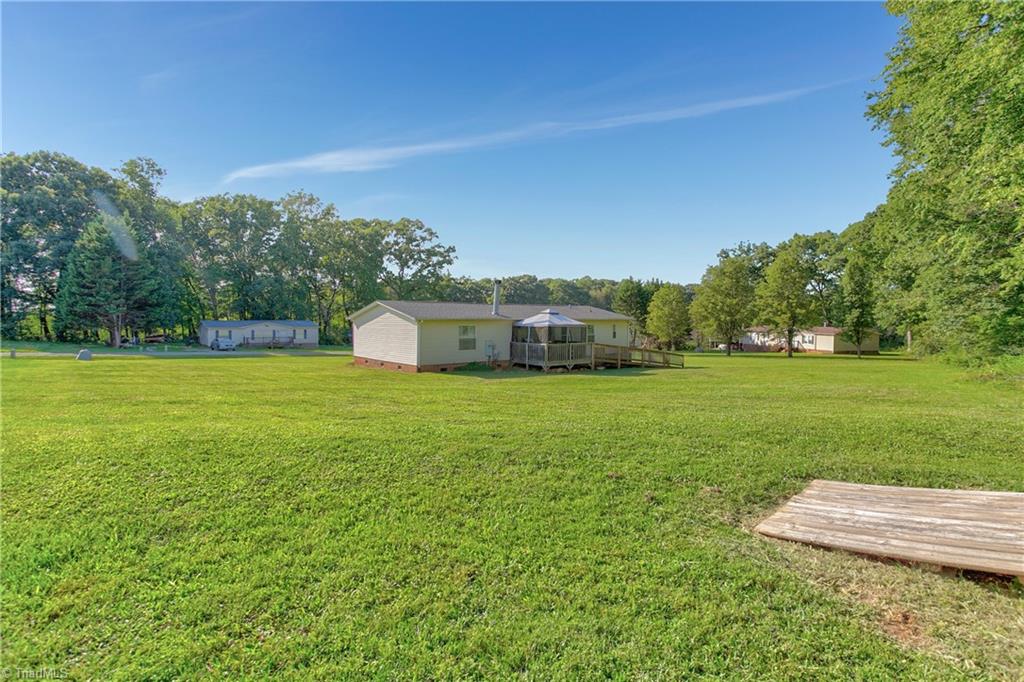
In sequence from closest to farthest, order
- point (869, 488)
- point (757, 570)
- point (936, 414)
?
point (757, 570)
point (869, 488)
point (936, 414)

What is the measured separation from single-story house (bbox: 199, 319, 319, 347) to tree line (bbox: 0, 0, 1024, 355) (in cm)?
303

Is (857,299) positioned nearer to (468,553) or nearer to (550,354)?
(550,354)

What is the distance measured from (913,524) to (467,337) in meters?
16.8

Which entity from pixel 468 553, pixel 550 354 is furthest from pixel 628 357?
pixel 468 553

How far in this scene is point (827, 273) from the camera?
4609cm

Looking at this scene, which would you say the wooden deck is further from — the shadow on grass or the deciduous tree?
the deciduous tree

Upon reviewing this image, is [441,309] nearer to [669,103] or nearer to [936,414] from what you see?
[669,103]

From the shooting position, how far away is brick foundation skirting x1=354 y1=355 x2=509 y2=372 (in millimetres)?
18297

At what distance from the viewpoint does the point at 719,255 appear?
2285 inches

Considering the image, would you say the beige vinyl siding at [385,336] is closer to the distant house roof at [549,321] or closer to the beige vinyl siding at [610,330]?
the distant house roof at [549,321]

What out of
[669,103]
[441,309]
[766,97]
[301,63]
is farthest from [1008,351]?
[301,63]

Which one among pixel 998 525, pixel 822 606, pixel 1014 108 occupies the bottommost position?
pixel 822 606

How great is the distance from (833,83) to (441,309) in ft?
51.8

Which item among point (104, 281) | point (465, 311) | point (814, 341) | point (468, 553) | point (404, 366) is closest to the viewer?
point (468, 553)
